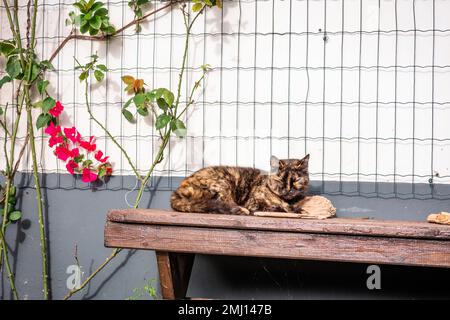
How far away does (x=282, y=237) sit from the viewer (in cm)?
170

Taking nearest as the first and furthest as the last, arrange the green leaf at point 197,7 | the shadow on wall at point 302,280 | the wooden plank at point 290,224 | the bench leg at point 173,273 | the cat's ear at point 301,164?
the wooden plank at point 290,224
the bench leg at point 173,273
the cat's ear at point 301,164
the shadow on wall at point 302,280
the green leaf at point 197,7

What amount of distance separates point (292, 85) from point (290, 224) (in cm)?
83

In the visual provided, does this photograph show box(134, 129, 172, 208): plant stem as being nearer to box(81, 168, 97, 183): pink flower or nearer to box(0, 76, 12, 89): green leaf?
box(81, 168, 97, 183): pink flower

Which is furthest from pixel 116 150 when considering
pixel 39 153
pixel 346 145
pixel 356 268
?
pixel 356 268

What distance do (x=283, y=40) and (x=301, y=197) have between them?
767 mm

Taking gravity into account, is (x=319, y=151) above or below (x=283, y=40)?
below

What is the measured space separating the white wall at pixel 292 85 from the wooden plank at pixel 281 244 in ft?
1.98

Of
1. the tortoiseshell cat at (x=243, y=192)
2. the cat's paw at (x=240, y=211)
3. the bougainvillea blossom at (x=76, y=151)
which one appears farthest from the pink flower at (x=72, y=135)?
the cat's paw at (x=240, y=211)

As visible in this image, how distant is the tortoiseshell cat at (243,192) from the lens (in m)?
1.95

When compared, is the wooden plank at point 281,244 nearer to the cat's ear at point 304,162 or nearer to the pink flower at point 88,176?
the cat's ear at point 304,162

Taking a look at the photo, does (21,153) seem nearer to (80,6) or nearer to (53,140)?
(53,140)

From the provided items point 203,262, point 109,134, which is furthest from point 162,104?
point 203,262

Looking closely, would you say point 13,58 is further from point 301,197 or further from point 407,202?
point 407,202

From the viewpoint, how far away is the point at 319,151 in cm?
225
